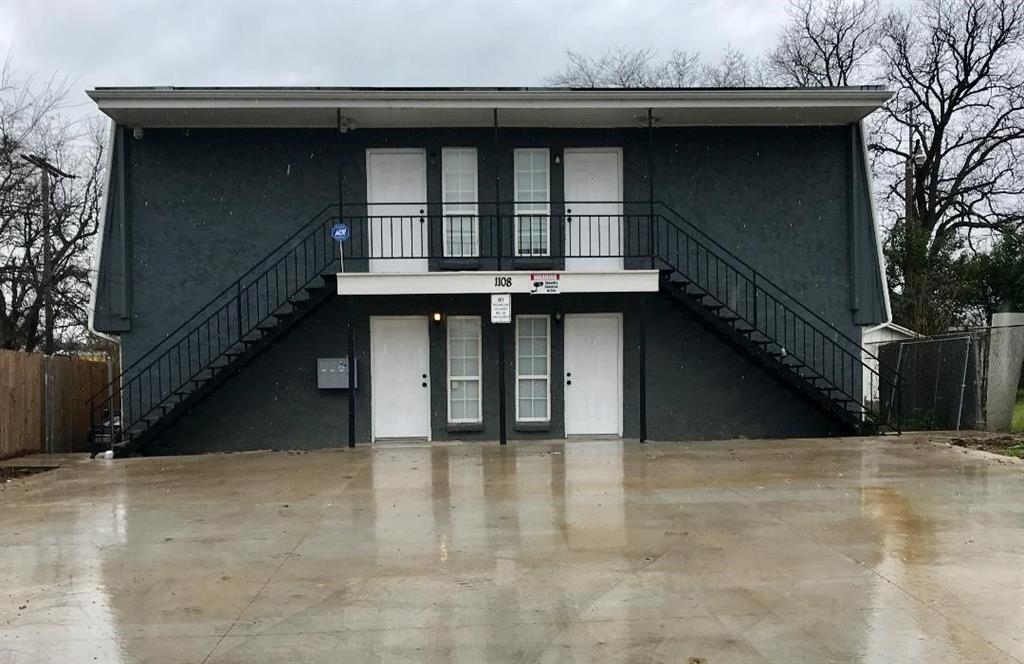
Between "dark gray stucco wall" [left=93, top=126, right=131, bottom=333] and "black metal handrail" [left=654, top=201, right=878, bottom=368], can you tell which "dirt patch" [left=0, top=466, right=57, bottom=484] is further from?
"black metal handrail" [left=654, top=201, right=878, bottom=368]

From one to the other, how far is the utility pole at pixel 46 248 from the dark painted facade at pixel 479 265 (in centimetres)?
809

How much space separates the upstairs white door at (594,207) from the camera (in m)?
15.4

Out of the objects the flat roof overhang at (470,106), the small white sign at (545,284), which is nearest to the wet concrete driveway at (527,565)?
the small white sign at (545,284)

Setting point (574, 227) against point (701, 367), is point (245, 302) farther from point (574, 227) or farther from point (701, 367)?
point (701, 367)

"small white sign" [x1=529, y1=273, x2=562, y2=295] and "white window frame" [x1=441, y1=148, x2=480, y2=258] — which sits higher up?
"white window frame" [x1=441, y1=148, x2=480, y2=258]

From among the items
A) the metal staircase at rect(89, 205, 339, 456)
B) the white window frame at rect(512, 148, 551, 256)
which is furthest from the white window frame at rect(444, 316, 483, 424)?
the metal staircase at rect(89, 205, 339, 456)

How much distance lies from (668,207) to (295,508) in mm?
9094

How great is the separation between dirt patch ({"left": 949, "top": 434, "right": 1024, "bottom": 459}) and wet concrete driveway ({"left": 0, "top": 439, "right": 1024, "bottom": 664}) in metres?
1.25

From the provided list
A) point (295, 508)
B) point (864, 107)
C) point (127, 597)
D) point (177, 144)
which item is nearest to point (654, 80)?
point (864, 107)

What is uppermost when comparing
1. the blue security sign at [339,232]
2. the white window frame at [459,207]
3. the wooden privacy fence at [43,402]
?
the white window frame at [459,207]

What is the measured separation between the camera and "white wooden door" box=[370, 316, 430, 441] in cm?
1527

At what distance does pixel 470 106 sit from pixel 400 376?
489 cm

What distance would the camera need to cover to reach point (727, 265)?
15289mm

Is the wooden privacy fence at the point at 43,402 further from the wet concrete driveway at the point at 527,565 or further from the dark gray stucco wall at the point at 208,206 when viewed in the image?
the wet concrete driveway at the point at 527,565
